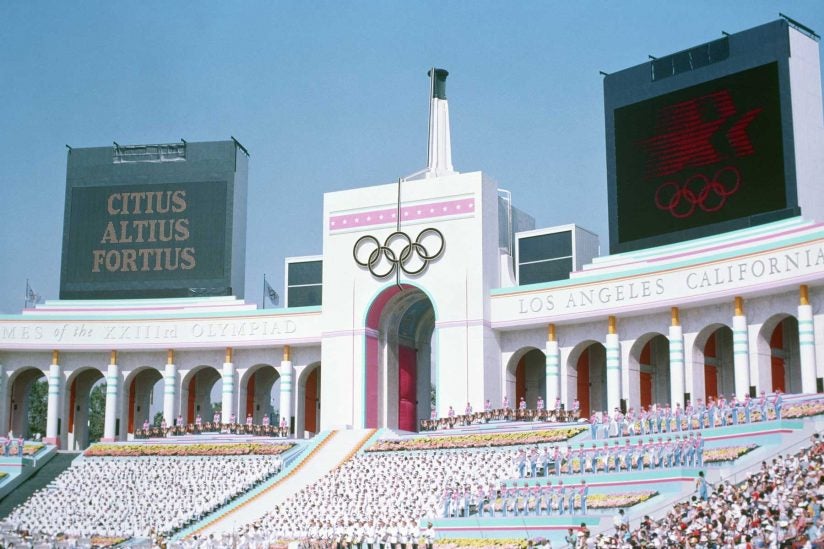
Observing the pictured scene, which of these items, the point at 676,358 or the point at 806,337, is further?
the point at 676,358

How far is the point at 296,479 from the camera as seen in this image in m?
57.3

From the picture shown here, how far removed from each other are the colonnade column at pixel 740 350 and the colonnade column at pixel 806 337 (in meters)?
2.84

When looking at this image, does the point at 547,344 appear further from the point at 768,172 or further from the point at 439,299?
the point at 768,172

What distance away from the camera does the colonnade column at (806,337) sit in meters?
53.2

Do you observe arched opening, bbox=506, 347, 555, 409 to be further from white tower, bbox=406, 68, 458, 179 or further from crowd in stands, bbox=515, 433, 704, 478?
crowd in stands, bbox=515, 433, 704, 478

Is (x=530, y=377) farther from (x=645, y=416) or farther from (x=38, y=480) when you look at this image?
(x=38, y=480)

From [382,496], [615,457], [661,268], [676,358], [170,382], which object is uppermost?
[661,268]

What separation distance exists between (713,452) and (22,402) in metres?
48.7

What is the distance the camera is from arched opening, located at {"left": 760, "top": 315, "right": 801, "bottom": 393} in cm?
5703

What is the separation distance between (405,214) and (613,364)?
1508 cm

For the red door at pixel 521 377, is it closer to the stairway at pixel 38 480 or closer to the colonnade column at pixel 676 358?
the colonnade column at pixel 676 358

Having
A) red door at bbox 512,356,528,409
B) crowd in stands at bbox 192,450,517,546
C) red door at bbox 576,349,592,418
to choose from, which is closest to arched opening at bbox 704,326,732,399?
red door at bbox 576,349,592,418

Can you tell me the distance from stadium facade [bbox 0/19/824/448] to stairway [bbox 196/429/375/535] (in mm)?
3383

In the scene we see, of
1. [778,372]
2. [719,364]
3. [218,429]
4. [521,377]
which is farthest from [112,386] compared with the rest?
[778,372]
